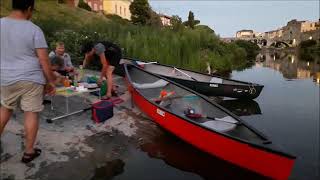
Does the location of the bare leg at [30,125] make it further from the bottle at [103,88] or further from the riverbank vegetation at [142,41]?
the riverbank vegetation at [142,41]

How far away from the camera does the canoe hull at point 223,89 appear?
12328 millimetres

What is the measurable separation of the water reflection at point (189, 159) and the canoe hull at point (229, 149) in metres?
0.26

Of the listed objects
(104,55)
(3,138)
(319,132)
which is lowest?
(319,132)

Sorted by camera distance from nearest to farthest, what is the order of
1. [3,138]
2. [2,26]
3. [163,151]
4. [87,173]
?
[2,26] → [87,173] → [3,138] → [163,151]

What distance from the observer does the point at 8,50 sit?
4773 millimetres

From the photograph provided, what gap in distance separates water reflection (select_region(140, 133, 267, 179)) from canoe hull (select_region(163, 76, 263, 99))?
4.74m

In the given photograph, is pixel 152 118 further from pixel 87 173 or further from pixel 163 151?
pixel 87 173

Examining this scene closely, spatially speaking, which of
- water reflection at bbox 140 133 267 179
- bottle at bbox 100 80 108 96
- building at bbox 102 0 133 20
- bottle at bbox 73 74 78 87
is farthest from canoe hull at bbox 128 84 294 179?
building at bbox 102 0 133 20

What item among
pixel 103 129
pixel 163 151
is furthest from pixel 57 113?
pixel 163 151

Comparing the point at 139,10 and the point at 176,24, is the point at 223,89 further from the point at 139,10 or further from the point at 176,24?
the point at 139,10

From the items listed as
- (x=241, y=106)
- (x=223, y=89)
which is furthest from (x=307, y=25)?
(x=223, y=89)

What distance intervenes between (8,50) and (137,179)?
2.82m

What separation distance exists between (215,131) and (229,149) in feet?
1.27

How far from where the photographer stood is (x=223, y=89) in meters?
12.4
